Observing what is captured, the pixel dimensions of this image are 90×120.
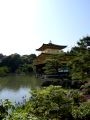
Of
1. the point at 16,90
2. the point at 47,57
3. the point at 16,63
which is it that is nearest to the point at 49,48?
the point at 47,57

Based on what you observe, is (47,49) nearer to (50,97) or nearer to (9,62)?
(9,62)

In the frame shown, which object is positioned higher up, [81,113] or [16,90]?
[16,90]

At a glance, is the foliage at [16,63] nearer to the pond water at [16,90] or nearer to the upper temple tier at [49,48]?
the upper temple tier at [49,48]

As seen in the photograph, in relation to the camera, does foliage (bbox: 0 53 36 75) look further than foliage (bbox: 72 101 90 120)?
Yes

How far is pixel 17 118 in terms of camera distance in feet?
16.1

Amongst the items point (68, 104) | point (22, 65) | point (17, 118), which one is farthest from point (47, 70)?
point (22, 65)

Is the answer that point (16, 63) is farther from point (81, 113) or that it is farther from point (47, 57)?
point (81, 113)

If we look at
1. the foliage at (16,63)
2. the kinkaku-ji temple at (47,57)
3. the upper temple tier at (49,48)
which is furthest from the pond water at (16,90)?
the foliage at (16,63)

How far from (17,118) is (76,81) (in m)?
20.6

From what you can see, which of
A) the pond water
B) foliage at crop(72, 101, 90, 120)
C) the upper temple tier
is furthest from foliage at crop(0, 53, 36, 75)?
foliage at crop(72, 101, 90, 120)

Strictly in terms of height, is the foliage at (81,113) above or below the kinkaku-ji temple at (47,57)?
below

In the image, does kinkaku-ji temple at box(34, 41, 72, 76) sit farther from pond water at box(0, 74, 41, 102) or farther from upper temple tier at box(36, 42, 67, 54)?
pond water at box(0, 74, 41, 102)

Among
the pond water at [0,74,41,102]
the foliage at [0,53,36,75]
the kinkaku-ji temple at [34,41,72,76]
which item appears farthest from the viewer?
the foliage at [0,53,36,75]

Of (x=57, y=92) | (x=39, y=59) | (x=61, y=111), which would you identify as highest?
(x=39, y=59)
